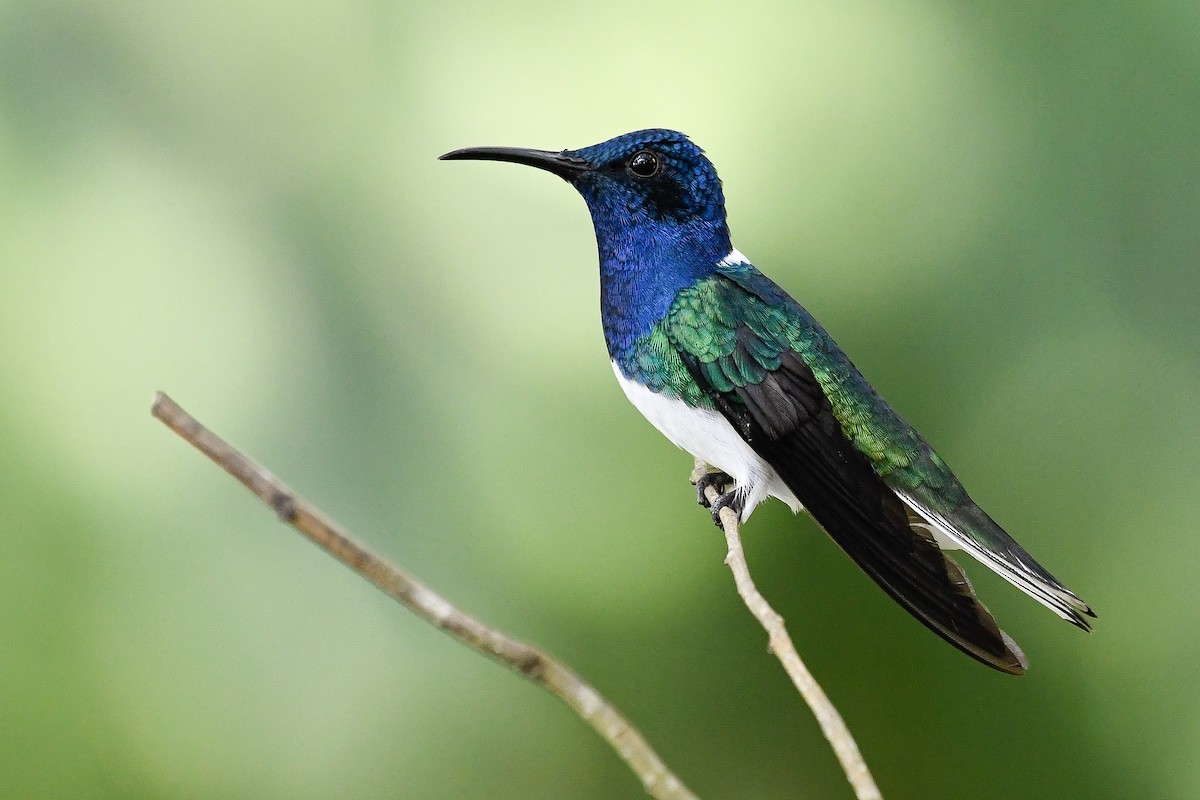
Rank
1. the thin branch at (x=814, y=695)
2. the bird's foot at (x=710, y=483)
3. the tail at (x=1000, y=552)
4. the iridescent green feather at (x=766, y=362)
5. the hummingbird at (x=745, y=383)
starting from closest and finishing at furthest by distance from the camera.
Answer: the thin branch at (x=814, y=695) → the tail at (x=1000, y=552) → the hummingbird at (x=745, y=383) → the iridescent green feather at (x=766, y=362) → the bird's foot at (x=710, y=483)

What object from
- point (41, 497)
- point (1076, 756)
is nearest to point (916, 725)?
point (1076, 756)

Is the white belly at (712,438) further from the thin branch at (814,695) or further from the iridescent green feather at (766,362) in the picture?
the thin branch at (814,695)

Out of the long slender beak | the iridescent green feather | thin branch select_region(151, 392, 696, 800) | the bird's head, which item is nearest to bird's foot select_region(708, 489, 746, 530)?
the iridescent green feather

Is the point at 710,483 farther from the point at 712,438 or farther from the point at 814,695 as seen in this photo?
the point at 814,695

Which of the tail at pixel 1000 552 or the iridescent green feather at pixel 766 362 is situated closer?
the tail at pixel 1000 552

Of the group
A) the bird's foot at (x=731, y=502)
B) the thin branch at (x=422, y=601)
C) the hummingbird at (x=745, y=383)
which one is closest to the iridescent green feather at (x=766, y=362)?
the hummingbird at (x=745, y=383)

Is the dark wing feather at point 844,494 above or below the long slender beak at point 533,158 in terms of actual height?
below

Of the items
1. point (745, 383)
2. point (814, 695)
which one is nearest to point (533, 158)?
point (745, 383)

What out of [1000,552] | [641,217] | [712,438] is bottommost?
[1000,552]
